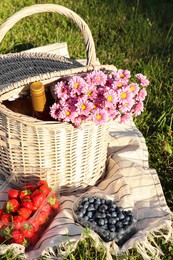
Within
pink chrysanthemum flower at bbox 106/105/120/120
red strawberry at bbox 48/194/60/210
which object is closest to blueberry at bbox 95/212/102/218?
red strawberry at bbox 48/194/60/210

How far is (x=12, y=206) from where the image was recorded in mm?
1973

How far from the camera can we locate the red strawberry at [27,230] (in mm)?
1902

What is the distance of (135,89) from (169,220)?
2.02ft

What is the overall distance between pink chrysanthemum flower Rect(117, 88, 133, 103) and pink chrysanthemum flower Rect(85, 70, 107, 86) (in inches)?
3.4

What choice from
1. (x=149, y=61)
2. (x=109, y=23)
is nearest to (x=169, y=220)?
(x=149, y=61)

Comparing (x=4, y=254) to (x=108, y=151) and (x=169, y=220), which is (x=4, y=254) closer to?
(x=169, y=220)

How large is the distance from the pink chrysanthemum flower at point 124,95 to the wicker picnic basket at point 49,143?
19 cm

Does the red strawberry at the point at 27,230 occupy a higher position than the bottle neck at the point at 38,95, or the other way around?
the bottle neck at the point at 38,95

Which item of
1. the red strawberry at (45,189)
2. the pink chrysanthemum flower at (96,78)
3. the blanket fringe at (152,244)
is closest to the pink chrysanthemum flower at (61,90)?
the pink chrysanthemum flower at (96,78)

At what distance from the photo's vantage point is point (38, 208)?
1.99m

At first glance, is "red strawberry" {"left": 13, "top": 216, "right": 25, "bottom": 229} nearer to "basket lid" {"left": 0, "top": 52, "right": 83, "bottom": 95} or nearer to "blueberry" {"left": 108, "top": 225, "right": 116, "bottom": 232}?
"blueberry" {"left": 108, "top": 225, "right": 116, "bottom": 232}

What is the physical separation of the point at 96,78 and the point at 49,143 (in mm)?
360

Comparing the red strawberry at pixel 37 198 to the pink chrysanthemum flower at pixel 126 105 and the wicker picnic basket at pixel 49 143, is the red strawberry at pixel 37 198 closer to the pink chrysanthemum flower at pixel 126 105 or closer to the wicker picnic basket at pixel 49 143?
the wicker picnic basket at pixel 49 143

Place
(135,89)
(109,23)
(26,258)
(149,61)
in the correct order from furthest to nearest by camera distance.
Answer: (109,23), (149,61), (135,89), (26,258)
